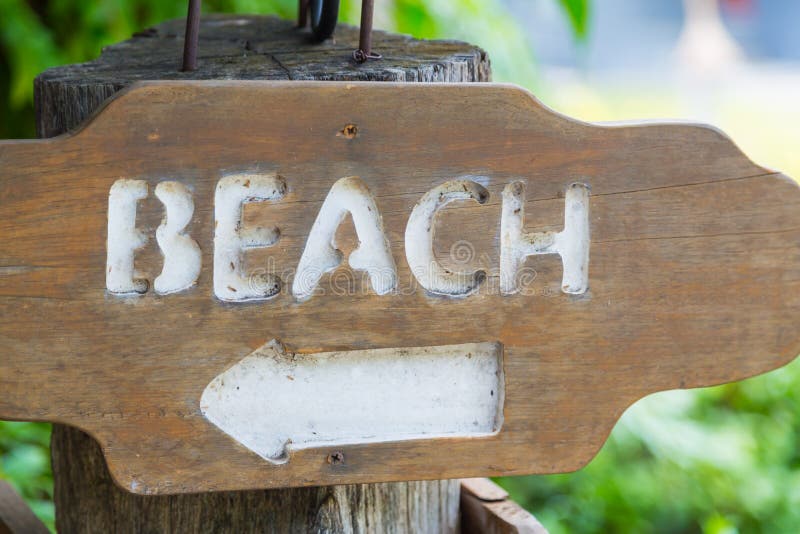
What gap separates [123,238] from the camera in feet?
2.36

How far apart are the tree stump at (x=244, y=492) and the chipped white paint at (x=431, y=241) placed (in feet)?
0.43

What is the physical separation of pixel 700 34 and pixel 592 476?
5.10m

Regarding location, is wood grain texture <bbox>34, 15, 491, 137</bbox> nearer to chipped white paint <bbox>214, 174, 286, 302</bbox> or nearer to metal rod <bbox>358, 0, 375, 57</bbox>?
metal rod <bbox>358, 0, 375, 57</bbox>

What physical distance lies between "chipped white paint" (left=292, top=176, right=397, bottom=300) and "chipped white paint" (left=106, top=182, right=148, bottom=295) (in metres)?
0.12

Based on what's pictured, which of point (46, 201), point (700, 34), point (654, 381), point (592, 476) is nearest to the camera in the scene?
point (46, 201)

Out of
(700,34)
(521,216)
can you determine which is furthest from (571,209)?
(700,34)

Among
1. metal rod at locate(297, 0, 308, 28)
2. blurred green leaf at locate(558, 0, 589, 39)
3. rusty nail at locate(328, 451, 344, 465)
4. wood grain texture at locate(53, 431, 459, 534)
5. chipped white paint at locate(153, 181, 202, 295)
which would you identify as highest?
blurred green leaf at locate(558, 0, 589, 39)

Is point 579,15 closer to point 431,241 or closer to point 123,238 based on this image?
point 431,241

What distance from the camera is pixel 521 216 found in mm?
771

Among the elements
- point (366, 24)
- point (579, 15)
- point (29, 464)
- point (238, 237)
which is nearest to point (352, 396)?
point (238, 237)

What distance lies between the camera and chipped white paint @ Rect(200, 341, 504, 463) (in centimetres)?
76

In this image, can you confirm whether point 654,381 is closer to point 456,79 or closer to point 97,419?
point 456,79

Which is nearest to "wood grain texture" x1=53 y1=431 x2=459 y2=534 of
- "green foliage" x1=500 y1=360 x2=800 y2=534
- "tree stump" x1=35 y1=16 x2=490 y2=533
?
"tree stump" x1=35 y1=16 x2=490 y2=533

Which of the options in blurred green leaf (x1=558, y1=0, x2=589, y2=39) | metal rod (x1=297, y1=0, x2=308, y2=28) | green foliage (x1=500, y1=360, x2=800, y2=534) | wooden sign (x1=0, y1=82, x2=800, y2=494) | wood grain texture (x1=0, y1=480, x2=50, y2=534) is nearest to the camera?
wooden sign (x1=0, y1=82, x2=800, y2=494)
